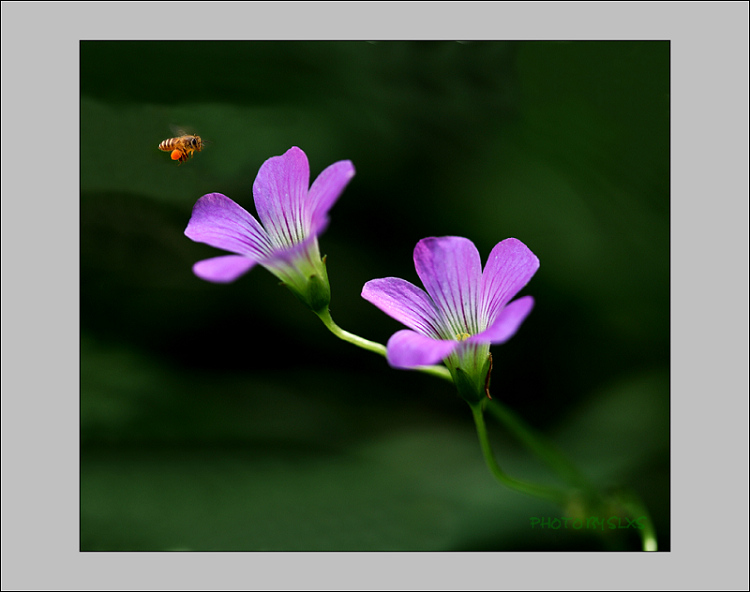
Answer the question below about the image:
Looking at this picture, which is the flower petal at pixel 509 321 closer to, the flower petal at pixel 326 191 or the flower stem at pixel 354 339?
Answer: the flower stem at pixel 354 339

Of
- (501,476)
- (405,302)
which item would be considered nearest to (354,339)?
(405,302)

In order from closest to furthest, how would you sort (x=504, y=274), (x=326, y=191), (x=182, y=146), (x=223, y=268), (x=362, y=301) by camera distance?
1. (x=223, y=268)
2. (x=326, y=191)
3. (x=504, y=274)
4. (x=182, y=146)
5. (x=362, y=301)

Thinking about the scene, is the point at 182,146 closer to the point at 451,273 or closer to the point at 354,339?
the point at 354,339

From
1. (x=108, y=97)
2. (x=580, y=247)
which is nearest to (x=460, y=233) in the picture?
(x=580, y=247)

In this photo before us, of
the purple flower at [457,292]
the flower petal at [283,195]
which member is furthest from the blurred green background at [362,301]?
the purple flower at [457,292]

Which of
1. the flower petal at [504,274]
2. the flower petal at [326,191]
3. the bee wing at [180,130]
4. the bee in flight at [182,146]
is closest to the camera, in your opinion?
the flower petal at [326,191]

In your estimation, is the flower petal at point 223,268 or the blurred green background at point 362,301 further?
the blurred green background at point 362,301

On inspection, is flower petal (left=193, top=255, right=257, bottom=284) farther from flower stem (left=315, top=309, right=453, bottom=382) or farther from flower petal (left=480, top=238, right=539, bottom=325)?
flower petal (left=480, top=238, right=539, bottom=325)

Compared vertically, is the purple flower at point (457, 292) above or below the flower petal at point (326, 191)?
below
